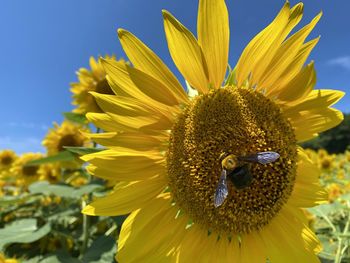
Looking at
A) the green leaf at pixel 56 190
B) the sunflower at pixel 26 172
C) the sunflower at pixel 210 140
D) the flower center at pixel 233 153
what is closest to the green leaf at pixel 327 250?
the sunflower at pixel 210 140

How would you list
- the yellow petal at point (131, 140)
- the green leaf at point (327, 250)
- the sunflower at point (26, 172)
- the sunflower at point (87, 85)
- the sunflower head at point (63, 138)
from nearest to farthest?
the yellow petal at point (131, 140) → the green leaf at point (327, 250) → the sunflower at point (87, 85) → the sunflower head at point (63, 138) → the sunflower at point (26, 172)

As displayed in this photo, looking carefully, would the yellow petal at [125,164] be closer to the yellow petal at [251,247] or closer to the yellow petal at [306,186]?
the yellow petal at [251,247]

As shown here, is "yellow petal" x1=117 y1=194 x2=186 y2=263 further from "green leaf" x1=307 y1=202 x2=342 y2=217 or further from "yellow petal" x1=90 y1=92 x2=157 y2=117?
"green leaf" x1=307 y1=202 x2=342 y2=217

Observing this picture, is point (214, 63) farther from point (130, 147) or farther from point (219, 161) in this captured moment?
point (130, 147)

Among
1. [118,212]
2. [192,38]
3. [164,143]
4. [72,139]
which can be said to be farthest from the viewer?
[72,139]

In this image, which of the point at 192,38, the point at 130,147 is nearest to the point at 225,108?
the point at 192,38

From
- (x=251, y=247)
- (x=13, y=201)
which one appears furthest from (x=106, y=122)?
(x=13, y=201)
